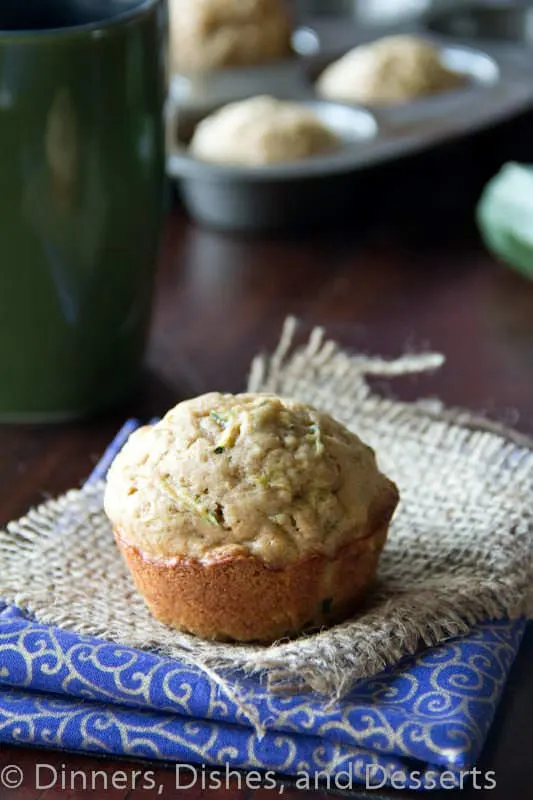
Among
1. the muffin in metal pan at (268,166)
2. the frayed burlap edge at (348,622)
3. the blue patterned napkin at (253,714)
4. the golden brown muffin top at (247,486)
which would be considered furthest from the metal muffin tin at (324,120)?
the blue patterned napkin at (253,714)

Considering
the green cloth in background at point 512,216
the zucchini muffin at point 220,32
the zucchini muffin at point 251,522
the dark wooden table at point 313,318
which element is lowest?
the dark wooden table at point 313,318

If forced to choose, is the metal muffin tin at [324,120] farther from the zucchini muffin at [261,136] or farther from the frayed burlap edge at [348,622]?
the frayed burlap edge at [348,622]

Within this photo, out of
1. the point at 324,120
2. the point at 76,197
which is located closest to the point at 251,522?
the point at 76,197

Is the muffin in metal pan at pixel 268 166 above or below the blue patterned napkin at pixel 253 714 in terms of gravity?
below

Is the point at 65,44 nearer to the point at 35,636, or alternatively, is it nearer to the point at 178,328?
the point at 178,328

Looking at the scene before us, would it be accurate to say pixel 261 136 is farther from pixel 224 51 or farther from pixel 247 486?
pixel 247 486

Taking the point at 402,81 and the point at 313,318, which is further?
the point at 402,81

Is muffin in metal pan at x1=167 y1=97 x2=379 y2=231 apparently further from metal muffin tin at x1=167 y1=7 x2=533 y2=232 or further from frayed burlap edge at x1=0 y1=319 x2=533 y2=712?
frayed burlap edge at x1=0 y1=319 x2=533 y2=712
